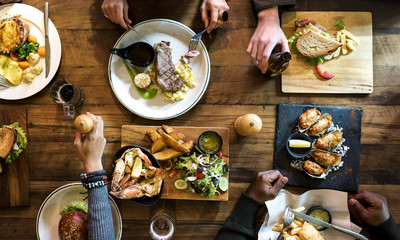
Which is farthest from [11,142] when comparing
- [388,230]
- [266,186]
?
[388,230]

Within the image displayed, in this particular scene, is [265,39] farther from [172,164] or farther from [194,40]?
[172,164]

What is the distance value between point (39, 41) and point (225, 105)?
156 cm

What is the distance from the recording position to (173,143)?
73.9 inches

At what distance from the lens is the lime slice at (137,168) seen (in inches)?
71.1

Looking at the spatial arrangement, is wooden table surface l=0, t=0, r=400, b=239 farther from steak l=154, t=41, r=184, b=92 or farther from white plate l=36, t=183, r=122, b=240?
steak l=154, t=41, r=184, b=92

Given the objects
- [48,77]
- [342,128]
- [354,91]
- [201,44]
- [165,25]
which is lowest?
[342,128]

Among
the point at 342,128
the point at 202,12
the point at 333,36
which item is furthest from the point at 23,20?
the point at 342,128

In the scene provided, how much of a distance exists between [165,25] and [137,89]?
0.54 metres

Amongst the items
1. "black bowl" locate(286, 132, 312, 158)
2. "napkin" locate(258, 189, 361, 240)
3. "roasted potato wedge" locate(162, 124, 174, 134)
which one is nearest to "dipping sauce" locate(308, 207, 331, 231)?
"napkin" locate(258, 189, 361, 240)

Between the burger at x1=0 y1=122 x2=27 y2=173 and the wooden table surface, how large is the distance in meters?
0.07

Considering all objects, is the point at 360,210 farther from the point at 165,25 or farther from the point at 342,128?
the point at 165,25

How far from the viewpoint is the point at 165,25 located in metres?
2.01

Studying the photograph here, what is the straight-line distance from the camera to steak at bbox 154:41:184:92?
6.37ft

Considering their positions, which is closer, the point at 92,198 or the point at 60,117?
the point at 92,198
